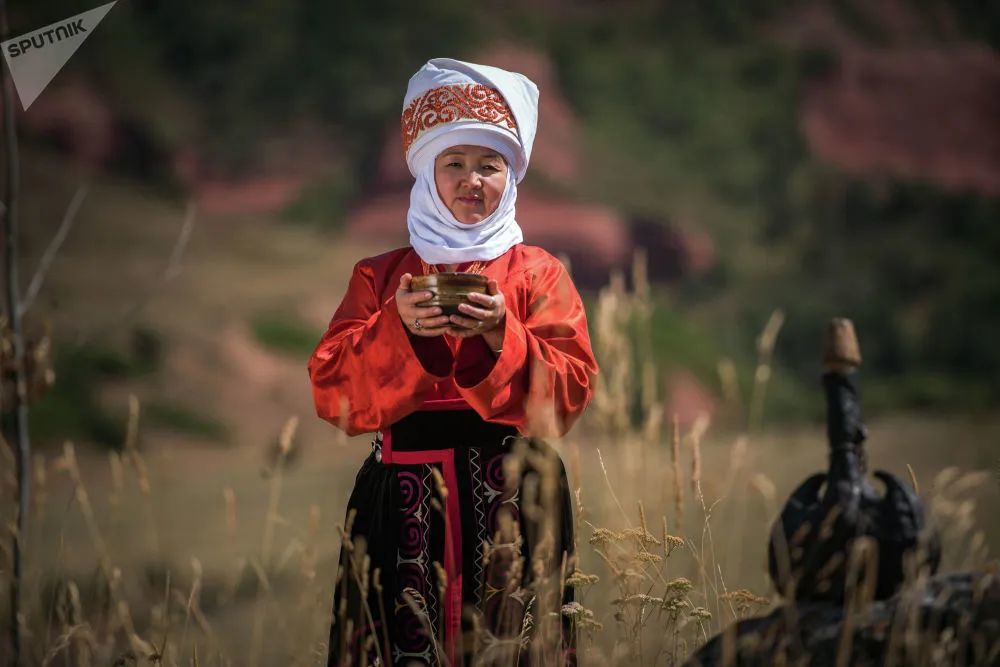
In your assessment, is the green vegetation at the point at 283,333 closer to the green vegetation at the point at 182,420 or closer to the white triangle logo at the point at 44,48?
the green vegetation at the point at 182,420

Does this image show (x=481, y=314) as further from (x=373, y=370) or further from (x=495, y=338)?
(x=373, y=370)

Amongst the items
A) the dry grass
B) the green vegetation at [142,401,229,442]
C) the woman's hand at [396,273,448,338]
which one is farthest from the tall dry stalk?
the green vegetation at [142,401,229,442]

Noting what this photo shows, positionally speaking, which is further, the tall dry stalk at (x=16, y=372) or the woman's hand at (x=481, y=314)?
the tall dry stalk at (x=16, y=372)

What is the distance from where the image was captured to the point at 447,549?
2562mm

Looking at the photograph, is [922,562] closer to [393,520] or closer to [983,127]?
[393,520]

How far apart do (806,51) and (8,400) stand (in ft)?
41.3

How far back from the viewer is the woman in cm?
249

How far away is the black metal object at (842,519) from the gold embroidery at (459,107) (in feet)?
2.73

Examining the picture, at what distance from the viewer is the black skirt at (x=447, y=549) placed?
2.57 metres

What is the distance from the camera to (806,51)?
46.0ft

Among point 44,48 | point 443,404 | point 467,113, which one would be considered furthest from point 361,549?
point 44,48

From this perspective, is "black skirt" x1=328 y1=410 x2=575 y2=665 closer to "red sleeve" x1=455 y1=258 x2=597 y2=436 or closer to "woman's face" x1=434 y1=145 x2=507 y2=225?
"red sleeve" x1=455 y1=258 x2=597 y2=436

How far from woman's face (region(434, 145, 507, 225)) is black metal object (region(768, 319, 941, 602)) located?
0.76m

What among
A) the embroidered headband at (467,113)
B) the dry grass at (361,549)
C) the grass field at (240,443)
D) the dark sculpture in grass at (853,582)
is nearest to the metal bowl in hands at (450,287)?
the embroidered headband at (467,113)
